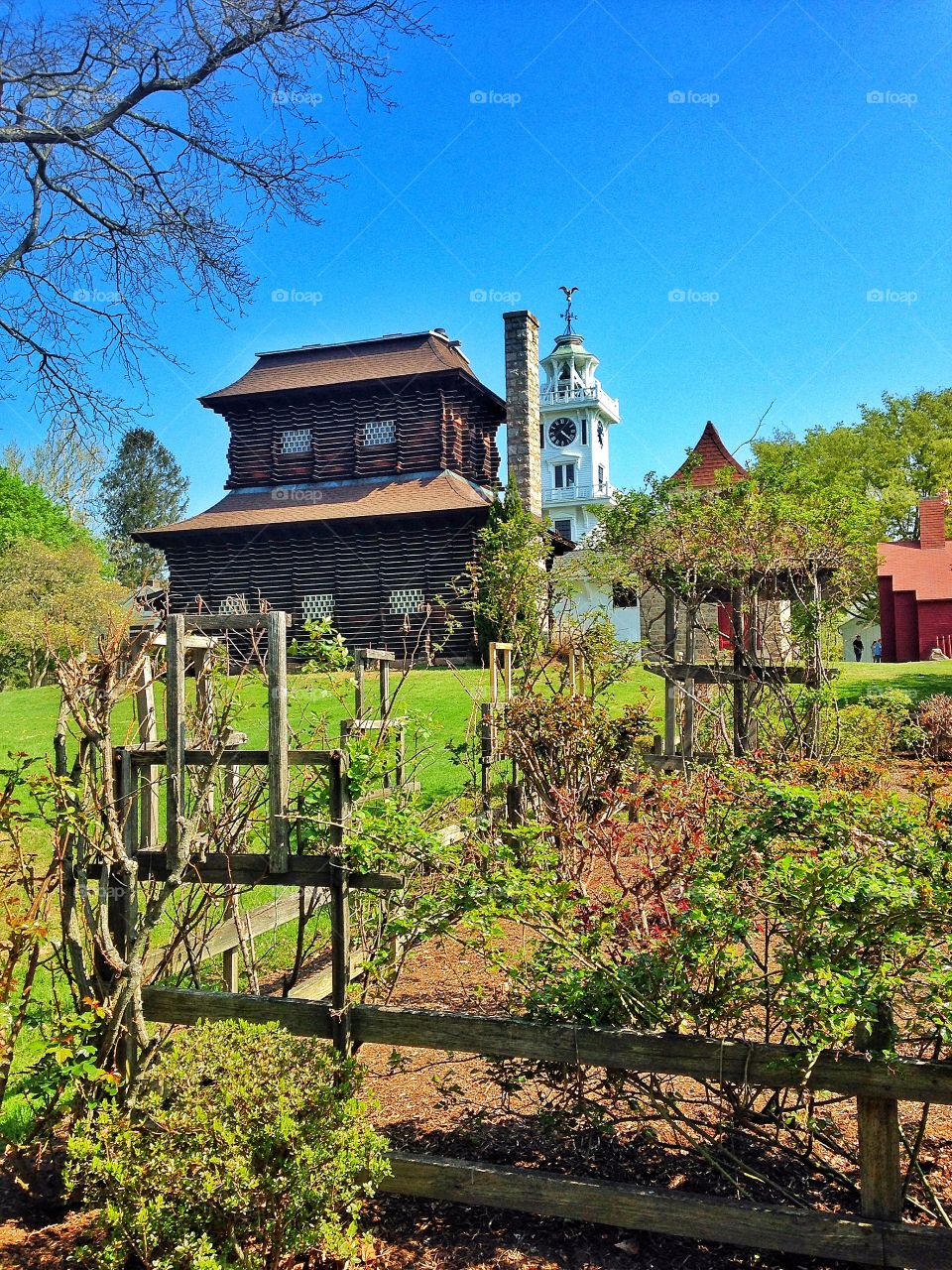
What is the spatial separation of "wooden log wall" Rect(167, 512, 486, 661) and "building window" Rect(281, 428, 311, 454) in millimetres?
3713

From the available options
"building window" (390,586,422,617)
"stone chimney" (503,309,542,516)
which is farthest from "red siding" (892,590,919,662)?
"building window" (390,586,422,617)

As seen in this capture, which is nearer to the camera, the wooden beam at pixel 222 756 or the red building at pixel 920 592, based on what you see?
the wooden beam at pixel 222 756

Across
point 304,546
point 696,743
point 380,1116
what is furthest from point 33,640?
point 380,1116

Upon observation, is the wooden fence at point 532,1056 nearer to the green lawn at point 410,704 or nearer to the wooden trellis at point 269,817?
the wooden trellis at point 269,817

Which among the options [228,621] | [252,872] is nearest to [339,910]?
[252,872]

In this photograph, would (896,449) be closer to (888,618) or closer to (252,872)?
(888,618)

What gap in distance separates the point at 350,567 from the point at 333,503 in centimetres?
225

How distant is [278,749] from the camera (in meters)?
4.02

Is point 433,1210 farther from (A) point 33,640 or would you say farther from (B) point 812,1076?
(A) point 33,640

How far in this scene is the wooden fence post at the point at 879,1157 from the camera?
10.3ft

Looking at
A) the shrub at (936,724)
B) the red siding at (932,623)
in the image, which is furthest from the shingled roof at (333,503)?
the red siding at (932,623)

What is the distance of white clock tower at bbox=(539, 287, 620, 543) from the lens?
5669 centimetres

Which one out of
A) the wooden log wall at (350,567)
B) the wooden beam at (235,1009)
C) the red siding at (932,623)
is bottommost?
the wooden beam at (235,1009)

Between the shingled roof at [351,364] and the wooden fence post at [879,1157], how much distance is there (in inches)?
1111
